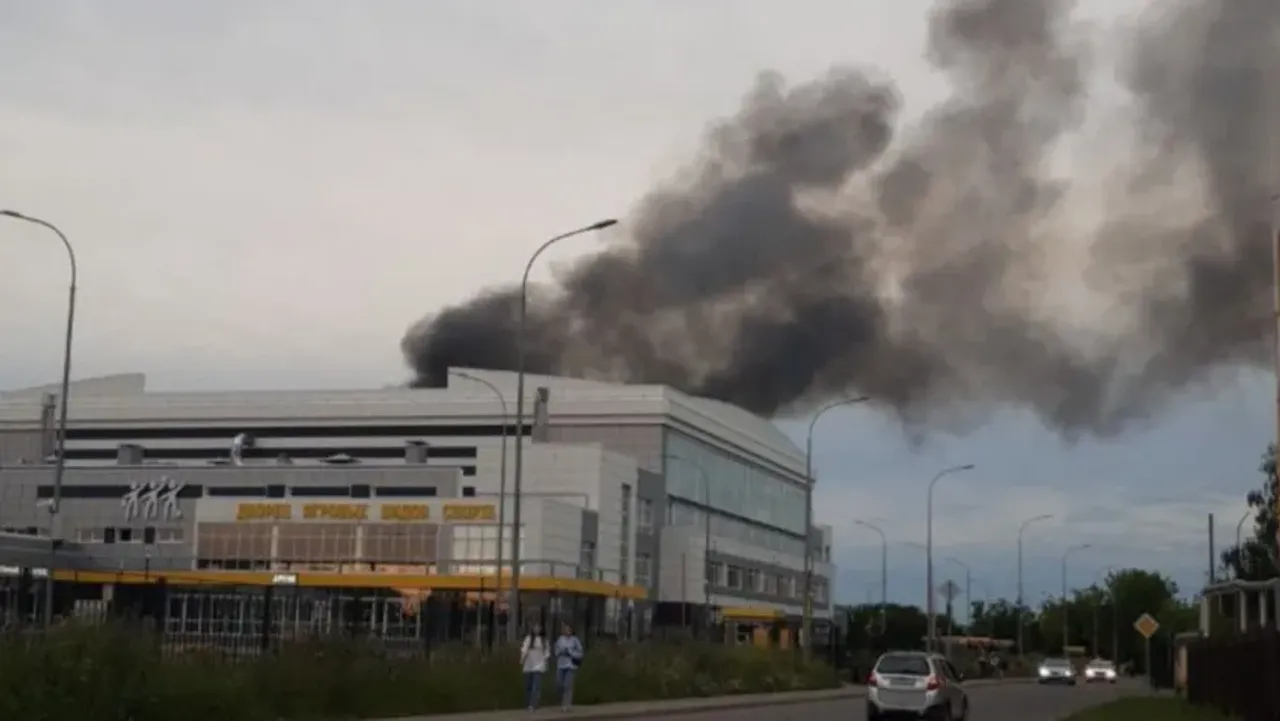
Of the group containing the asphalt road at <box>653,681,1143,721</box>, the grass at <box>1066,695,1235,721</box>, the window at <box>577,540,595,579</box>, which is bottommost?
the asphalt road at <box>653,681,1143,721</box>

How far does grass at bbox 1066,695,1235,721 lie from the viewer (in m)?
36.2

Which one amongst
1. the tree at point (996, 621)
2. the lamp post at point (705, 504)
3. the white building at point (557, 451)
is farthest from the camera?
the tree at point (996, 621)

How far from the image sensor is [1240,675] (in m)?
32.6

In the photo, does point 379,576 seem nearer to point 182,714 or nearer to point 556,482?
point 556,482

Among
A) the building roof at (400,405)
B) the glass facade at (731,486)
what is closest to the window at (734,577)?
the glass facade at (731,486)

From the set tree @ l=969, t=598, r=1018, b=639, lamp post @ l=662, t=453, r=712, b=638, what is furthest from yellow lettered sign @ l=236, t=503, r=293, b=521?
tree @ l=969, t=598, r=1018, b=639

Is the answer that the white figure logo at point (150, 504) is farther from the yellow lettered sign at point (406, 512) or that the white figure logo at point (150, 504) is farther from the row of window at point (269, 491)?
the yellow lettered sign at point (406, 512)

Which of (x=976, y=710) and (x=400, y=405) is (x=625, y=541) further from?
(x=976, y=710)

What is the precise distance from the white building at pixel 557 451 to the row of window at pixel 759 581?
0.67ft

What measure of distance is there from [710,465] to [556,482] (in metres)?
25.3

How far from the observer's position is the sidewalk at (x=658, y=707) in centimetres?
3278

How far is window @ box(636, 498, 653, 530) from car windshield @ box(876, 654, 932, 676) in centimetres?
6615

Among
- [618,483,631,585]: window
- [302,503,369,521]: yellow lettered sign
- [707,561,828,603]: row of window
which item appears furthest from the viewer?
[707,561,828,603]: row of window

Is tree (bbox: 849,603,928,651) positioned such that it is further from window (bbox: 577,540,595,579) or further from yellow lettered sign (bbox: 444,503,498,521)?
yellow lettered sign (bbox: 444,503,498,521)
